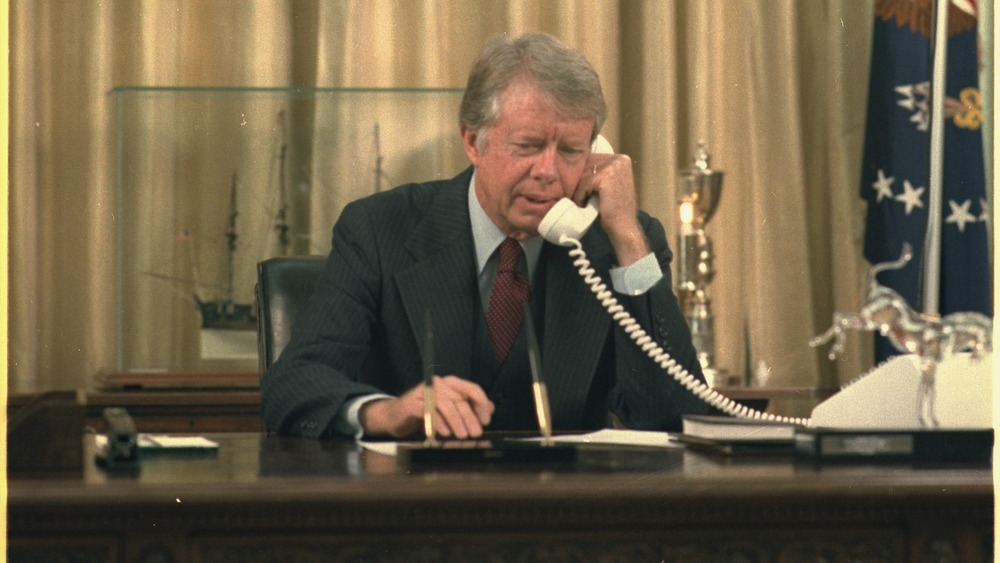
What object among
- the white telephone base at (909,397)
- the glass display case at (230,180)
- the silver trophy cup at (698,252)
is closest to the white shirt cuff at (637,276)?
the white telephone base at (909,397)

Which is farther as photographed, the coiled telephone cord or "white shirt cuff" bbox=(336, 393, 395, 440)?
the coiled telephone cord

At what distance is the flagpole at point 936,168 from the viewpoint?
3.63 metres

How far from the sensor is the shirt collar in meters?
2.19

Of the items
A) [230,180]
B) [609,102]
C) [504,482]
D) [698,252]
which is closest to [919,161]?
[698,252]

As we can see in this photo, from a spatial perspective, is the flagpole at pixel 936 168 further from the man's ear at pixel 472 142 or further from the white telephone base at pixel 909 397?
the white telephone base at pixel 909 397

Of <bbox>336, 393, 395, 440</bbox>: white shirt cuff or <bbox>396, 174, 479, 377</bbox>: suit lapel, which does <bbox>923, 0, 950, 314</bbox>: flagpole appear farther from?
<bbox>336, 393, 395, 440</bbox>: white shirt cuff

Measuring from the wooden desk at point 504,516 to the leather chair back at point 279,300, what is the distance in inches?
37.8

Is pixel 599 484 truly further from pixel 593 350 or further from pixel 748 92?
pixel 748 92

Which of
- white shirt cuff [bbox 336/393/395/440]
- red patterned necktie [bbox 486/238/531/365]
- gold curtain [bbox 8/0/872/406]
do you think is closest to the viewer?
white shirt cuff [bbox 336/393/395/440]

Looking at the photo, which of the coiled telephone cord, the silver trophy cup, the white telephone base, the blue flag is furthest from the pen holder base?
the blue flag

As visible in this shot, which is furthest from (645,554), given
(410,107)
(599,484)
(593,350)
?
(410,107)

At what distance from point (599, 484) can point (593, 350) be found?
99 centimetres

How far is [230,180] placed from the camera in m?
3.65

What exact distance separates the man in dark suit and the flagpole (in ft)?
5.52
